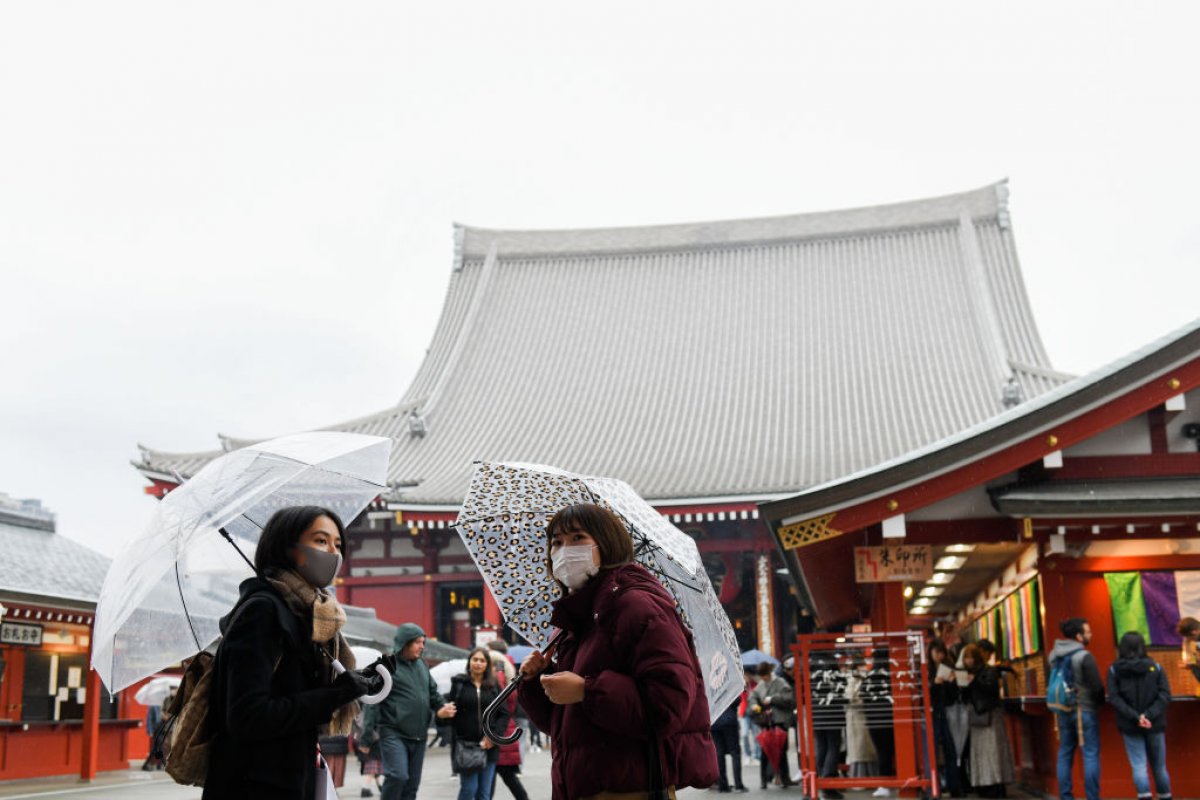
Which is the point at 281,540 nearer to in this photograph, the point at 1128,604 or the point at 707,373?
the point at 1128,604

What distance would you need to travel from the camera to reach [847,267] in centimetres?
3297

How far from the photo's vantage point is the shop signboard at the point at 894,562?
11406mm

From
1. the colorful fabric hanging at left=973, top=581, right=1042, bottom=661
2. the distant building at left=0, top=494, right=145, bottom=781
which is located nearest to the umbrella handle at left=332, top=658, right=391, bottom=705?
the colorful fabric hanging at left=973, top=581, right=1042, bottom=661

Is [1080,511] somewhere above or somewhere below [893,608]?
above

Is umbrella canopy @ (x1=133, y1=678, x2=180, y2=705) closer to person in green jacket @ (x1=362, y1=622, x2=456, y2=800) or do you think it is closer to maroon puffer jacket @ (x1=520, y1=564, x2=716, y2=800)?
person in green jacket @ (x1=362, y1=622, x2=456, y2=800)

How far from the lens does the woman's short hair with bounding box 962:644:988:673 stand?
457 inches

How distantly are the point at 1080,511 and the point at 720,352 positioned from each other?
20657 millimetres

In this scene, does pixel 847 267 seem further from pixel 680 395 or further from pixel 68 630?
pixel 68 630

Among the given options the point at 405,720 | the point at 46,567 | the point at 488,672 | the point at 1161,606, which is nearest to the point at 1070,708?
the point at 1161,606

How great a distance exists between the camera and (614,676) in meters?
3.88

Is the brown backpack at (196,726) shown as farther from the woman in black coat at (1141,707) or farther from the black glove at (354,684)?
the woman in black coat at (1141,707)


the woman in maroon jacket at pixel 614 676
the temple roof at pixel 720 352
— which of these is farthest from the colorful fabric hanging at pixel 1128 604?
the temple roof at pixel 720 352

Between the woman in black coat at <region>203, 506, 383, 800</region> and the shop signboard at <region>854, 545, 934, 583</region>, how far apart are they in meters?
8.06

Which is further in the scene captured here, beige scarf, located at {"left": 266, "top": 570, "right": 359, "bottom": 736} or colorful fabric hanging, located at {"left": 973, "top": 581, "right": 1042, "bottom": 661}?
colorful fabric hanging, located at {"left": 973, "top": 581, "right": 1042, "bottom": 661}
